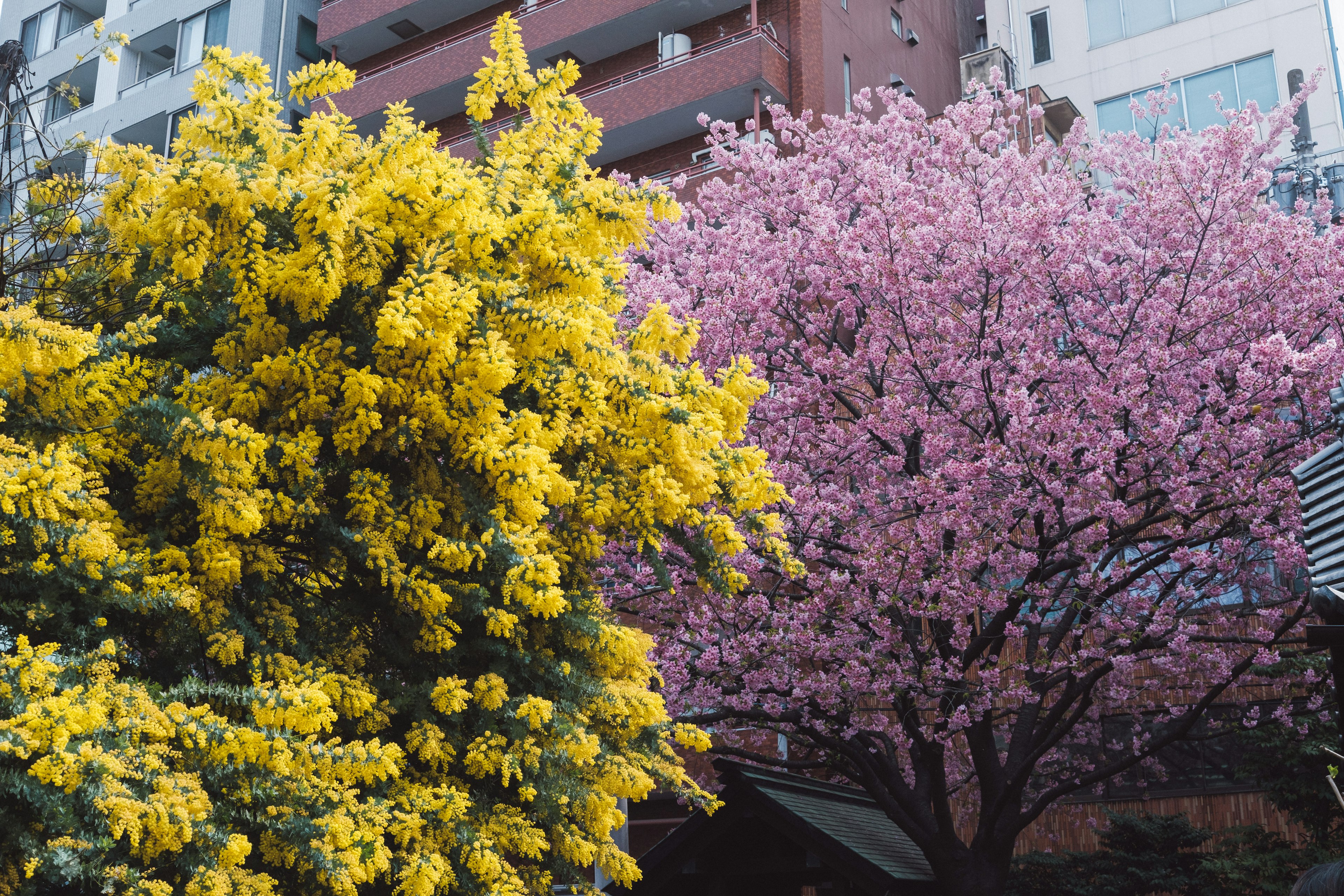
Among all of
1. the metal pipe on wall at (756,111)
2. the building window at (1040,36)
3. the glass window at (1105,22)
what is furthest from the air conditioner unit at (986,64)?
the metal pipe on wall at (756,111)

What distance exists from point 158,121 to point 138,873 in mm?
26216

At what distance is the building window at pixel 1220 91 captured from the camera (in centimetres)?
2411

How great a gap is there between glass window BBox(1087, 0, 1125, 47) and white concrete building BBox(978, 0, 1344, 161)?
2 centimetres

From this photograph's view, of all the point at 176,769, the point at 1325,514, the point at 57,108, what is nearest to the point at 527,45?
the point at 57,108

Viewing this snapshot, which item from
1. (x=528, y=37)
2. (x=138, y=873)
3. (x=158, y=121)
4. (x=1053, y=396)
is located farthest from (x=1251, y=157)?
(x=158, y=121)

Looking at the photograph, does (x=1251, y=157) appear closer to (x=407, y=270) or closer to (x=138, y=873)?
(x=407, y=270)

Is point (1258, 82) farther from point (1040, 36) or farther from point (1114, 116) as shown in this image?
point (1040, 36)

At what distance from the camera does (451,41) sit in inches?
1091

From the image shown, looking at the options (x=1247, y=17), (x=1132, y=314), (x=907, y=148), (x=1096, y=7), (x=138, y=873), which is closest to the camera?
(x=138, y=873)

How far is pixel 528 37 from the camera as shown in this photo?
2609 centimetres

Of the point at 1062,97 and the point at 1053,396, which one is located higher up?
the point at 1062,97

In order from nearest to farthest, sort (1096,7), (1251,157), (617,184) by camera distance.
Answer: (617,184) → (1251,157) → (1096,7)

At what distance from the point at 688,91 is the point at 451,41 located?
713cm

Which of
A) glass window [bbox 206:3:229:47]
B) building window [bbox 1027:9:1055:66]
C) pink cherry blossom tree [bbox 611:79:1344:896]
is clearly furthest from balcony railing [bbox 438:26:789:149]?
pink cherry blossom tree [bbox 611:79:1344:896]
